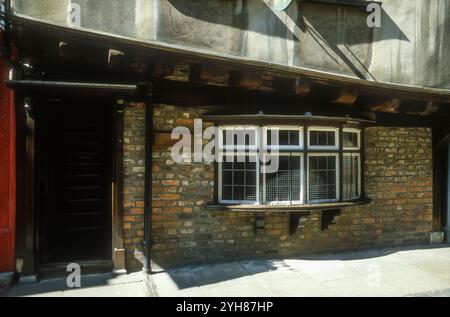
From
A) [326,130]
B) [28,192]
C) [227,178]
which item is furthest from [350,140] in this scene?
[28,192]

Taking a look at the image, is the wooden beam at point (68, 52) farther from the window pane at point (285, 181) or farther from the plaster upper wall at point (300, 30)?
the window pane at point (285, 181)

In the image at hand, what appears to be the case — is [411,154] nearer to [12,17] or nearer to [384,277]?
[384,277]

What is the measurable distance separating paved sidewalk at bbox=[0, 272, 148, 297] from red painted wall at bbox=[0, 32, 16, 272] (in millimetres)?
493

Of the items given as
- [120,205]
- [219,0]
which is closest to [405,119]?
[219,0]

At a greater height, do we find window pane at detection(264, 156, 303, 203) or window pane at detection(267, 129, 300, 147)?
window pane at detection(267, 129, 300, 147)

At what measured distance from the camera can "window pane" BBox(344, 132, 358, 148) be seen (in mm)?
6105

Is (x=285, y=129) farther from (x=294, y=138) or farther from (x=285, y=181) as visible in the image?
(x=285, y=181)

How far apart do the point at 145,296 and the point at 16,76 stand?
3.70m

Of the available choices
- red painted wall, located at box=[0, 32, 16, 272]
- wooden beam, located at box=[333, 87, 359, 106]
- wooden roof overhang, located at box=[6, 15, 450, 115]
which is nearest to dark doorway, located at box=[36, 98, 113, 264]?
red painted wall, located at box=[0, 32, 16, 272]

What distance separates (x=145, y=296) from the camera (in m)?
4.39

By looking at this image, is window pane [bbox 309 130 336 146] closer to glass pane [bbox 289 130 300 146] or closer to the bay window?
the bay window

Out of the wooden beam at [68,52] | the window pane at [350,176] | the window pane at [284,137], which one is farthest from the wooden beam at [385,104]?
the wooden beam at [68,52]

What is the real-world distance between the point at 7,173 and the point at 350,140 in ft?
19.5

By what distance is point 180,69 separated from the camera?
5.27 meters
